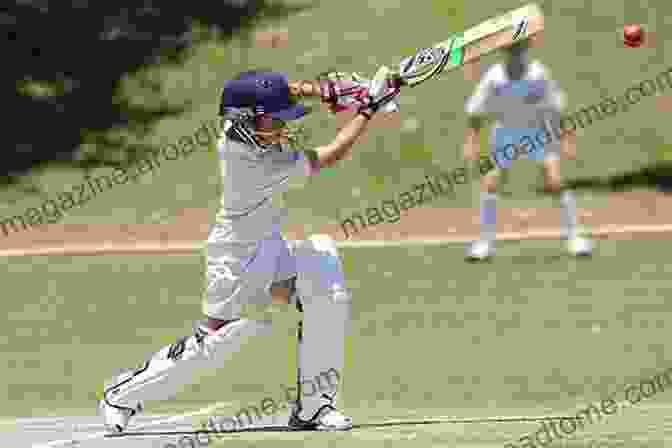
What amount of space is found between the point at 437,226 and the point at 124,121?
491 cm

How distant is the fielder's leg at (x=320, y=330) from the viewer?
24.7 feet

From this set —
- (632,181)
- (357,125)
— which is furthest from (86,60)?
(357,125)

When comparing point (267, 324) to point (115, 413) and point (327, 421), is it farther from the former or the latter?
point (115, 413)

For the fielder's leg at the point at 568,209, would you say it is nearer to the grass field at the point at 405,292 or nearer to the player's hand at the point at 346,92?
the grass field at the point at 405,292

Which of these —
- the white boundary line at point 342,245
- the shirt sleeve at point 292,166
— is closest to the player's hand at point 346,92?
the shirt sleeve at point 292,166

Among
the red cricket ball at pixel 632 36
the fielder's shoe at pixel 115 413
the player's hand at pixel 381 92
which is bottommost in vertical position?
the fielder's shoe at pixel 115 413

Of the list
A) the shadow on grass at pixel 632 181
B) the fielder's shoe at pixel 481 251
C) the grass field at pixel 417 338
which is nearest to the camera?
the grass field at pixel 417 338

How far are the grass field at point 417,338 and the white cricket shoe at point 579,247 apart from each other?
142 mm

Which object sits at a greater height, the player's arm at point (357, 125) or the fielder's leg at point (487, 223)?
the fielder's leg at point (487, 223)

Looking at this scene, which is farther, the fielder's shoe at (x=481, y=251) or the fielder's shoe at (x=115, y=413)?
the fielder's shoe at (x=481, y=251)

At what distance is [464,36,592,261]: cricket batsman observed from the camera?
1469 cm

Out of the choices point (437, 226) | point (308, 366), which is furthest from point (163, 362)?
point (437, 226)

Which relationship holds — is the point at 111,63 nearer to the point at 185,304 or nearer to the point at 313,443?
the point at 185,304

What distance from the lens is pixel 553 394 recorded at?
999cm
